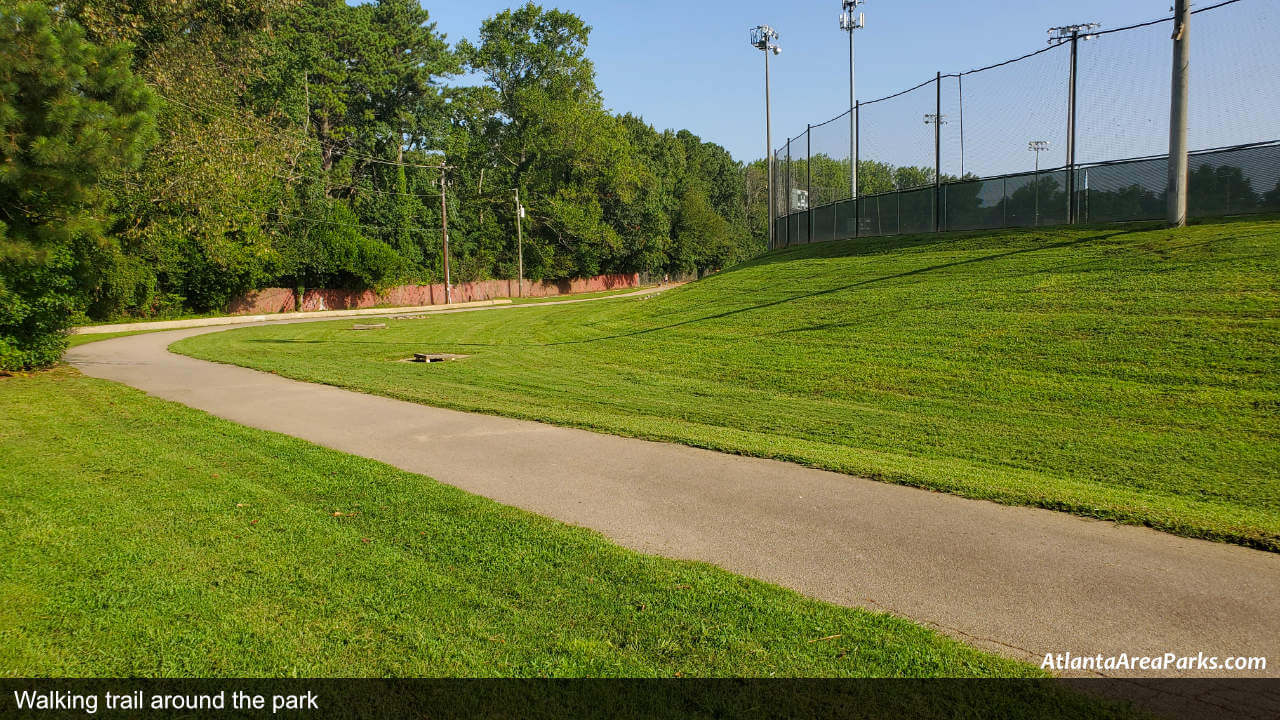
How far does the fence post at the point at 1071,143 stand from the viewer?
54.5 ft

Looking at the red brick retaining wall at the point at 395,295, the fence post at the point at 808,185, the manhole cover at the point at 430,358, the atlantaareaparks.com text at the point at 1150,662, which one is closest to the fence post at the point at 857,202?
the fence post at the point at 808,185

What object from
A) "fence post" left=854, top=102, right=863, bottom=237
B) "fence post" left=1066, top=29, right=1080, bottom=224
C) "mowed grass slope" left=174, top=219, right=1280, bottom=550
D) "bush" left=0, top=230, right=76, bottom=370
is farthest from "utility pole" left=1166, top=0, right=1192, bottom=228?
"bush" left=0, top=230, right=76, bottom=370

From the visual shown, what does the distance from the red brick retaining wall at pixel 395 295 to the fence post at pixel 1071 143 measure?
42844 millimetres

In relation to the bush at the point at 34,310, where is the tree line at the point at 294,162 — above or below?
above

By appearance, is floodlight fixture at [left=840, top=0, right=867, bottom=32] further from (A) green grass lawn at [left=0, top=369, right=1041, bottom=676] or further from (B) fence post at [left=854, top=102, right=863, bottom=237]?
(A) green grass lawn at [left=0, top=369, right=1041, bottom=676]

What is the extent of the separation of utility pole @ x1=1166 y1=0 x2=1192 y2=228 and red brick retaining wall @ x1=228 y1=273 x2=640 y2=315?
44.9 m

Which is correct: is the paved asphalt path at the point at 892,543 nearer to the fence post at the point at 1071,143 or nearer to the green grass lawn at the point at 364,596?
the green grass lawn at the point at 364,596

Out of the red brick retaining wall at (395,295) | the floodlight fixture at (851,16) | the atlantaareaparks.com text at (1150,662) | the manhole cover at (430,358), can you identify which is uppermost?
the floodlight fixture at (851,16)

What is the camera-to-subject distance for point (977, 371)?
1086cm

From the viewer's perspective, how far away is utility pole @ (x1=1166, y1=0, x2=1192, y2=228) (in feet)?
46.0
